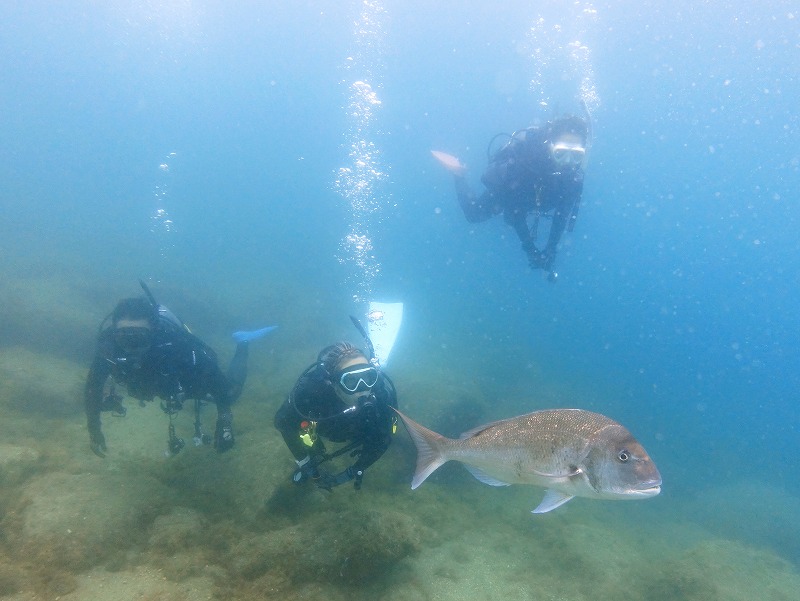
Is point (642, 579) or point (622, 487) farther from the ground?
point (622, 487)

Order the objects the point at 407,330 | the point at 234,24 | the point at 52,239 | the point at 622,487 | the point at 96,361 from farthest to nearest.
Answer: the point at 234,24
the point at 52,239
the point at 407,330
the point at 96,361
the point at 622,487

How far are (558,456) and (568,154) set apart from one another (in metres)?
7.28

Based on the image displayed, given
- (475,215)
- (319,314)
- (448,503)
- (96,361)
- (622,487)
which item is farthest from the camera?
(319,314)

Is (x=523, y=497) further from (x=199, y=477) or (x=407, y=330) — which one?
(x=407, y=330)

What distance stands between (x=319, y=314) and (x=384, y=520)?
13.7 metres

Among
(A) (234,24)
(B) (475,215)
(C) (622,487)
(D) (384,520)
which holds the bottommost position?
(D) (384,520)

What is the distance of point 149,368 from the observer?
5773 mm

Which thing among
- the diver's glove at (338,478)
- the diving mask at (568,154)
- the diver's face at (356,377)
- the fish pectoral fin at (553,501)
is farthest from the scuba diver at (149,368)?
the diving mask at (568,154)

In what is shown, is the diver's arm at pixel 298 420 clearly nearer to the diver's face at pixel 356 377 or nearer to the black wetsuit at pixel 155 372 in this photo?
the diver's face at pixel 356 377

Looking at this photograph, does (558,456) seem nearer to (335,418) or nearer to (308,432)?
(335,418)

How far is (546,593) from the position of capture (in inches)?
205

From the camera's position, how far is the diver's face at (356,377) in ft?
14.5

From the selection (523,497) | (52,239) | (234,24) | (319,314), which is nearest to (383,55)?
(234,24)

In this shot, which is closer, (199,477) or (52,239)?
(199,477)
